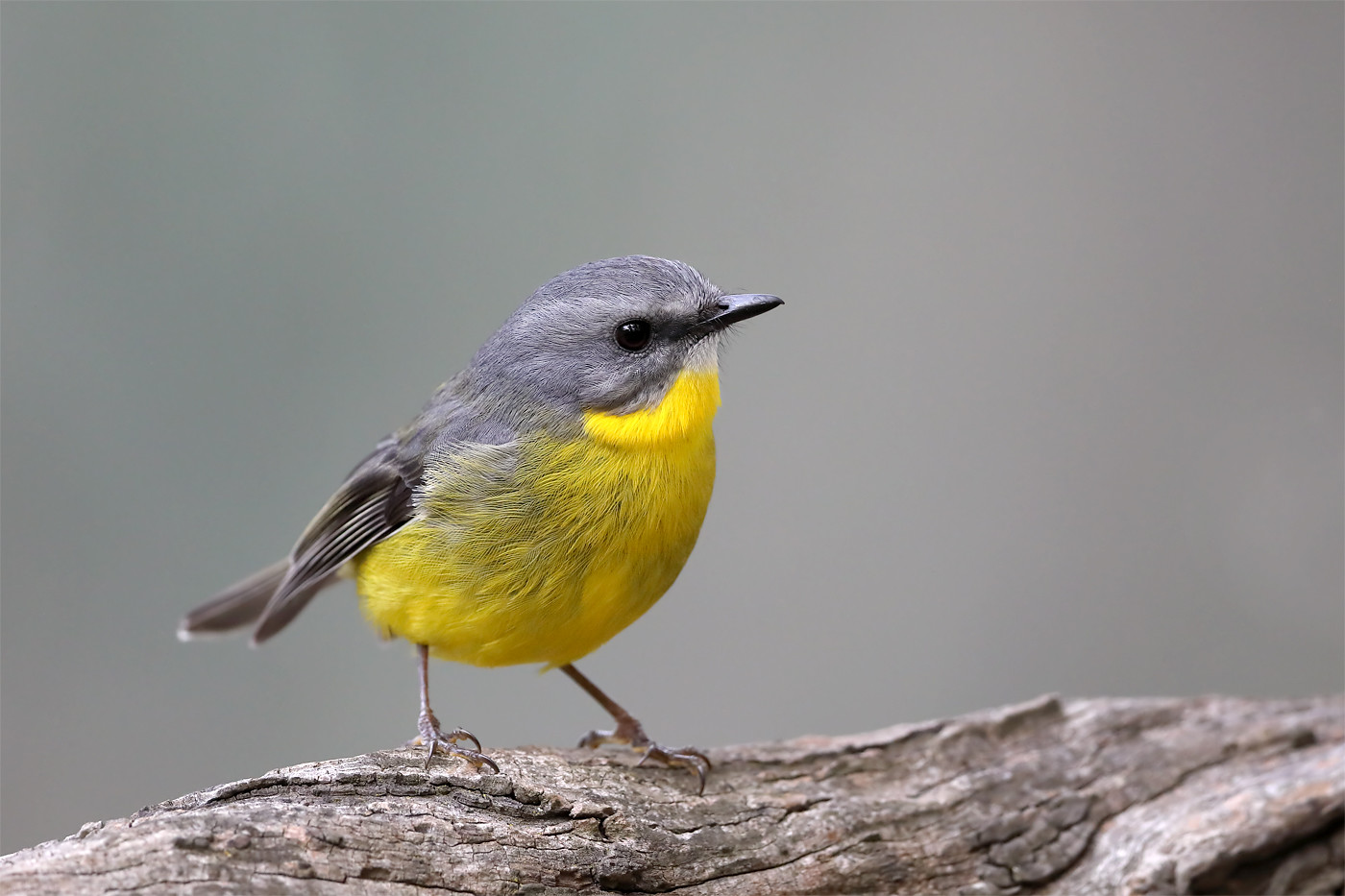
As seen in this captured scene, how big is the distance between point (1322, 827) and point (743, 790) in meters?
2.20

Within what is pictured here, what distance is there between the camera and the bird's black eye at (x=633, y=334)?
157 inches

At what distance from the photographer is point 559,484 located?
383 cm

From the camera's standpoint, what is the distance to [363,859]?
3.17 metres

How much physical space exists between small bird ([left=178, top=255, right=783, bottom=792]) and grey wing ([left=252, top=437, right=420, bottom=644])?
0.01m

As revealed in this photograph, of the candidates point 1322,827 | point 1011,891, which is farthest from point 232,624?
point 1322,827

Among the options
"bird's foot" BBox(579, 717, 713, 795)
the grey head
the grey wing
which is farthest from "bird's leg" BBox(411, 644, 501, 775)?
the grey head

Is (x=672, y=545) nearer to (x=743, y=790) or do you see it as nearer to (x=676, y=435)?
(x=676, y=435)

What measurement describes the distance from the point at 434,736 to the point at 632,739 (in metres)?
0.92

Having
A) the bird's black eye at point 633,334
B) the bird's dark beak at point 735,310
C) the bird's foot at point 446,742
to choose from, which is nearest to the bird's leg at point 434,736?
the bird's foot at point 446,742

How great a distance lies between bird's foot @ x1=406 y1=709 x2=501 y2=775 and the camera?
12.3ft

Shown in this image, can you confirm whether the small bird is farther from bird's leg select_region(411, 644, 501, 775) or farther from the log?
the log

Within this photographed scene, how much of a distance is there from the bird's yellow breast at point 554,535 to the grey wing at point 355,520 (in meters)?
0.17

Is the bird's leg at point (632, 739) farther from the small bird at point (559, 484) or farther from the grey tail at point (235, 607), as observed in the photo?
the grey tail at point (235, 607)

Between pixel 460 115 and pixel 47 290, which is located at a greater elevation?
pixel 460 115
